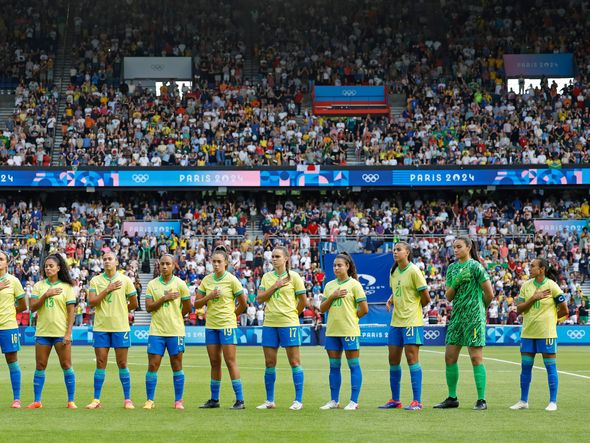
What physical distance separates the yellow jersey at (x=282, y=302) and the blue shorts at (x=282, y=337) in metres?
0.06

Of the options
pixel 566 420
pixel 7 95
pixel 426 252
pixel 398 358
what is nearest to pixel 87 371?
pixel 398 358

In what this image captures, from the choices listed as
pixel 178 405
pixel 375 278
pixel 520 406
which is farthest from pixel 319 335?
pixel 178 405

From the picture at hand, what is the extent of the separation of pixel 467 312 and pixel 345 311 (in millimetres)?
1689

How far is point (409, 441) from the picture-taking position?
35.0ft

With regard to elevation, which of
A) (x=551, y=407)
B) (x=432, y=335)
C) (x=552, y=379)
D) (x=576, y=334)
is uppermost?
(x=552, y=379)

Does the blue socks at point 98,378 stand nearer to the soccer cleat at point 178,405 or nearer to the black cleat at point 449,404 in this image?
the soccer cleat at point 178,405

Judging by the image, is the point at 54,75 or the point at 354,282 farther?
the point at 54,75

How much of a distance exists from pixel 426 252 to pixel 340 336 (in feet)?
97.2

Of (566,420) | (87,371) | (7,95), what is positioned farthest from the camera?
(7,95)

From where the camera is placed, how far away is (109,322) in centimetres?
1389

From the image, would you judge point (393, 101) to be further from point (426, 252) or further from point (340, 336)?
point (340, 336)

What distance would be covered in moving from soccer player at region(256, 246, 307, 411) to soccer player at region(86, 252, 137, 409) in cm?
195

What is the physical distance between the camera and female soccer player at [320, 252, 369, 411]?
1377cm

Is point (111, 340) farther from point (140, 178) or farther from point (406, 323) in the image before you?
point (140, 178)
